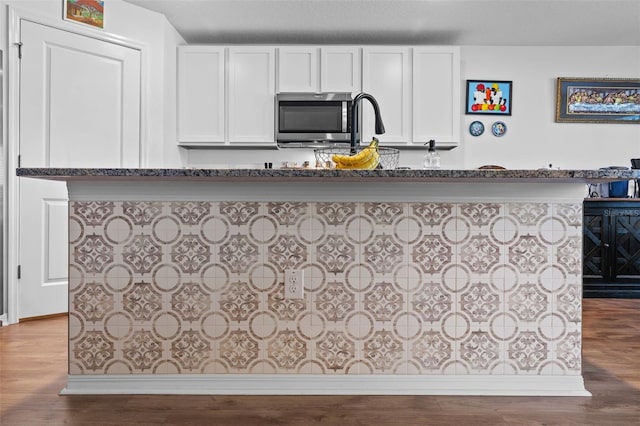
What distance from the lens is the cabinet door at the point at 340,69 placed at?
400cm

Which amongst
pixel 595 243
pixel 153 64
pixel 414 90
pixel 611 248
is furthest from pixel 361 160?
pixel 611 248

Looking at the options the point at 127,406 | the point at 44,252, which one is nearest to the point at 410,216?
the point at 127,406

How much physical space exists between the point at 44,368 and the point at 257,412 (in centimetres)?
112

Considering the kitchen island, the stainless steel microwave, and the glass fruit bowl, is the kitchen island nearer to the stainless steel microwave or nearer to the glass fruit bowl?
the glass fruit bowl

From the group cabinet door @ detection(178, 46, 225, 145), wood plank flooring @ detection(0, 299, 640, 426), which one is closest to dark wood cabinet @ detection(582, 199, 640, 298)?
wood plank flooring @ detection(0, 299, 640, 426)

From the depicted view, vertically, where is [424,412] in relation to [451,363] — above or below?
below

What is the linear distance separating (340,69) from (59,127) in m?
2.36

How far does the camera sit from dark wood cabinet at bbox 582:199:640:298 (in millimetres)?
3699

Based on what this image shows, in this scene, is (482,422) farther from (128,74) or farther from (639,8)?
(639,8)

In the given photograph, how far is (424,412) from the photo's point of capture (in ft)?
5.07

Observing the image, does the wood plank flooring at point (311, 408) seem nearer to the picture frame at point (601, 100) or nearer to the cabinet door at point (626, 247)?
the cabinet door at point (626, 247)

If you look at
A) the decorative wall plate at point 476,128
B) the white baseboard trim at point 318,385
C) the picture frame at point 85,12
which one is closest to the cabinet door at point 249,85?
the picture frame at point 85,12

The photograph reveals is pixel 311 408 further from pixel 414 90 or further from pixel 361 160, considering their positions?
pixel 414 90

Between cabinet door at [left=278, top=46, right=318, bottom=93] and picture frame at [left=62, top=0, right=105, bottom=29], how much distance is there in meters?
1.48
